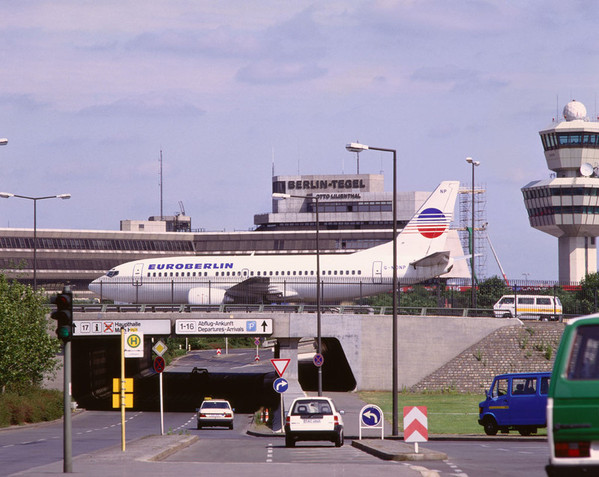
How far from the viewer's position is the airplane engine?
2891 inches

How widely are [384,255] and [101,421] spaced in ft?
95.1

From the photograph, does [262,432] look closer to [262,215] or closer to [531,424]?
[531,424]

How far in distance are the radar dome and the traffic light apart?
11278 cm

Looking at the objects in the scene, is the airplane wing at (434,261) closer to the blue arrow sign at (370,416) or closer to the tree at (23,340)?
the tree at (23,340)

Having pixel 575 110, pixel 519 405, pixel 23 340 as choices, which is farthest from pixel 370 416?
pixel 575 110

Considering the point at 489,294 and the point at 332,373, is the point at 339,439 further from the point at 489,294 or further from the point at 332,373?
the point at 489,294

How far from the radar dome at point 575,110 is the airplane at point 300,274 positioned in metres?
57.6

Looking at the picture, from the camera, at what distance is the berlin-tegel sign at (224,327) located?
6156 cm

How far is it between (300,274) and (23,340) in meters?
26.5

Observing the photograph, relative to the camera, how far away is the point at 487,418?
37594 millimetres

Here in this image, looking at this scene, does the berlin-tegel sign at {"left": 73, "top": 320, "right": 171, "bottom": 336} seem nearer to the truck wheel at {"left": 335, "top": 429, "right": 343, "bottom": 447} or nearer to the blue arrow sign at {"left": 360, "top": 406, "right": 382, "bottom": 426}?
the blue arrow sign at {"left": 360, "top": 406, "right": 382, "bottom": 426}

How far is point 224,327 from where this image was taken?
204 feet

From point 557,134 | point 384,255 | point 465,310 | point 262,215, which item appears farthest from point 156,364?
point 262,215

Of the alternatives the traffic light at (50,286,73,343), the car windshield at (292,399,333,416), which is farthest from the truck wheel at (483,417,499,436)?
the traffic light at (50,286,73,343)
